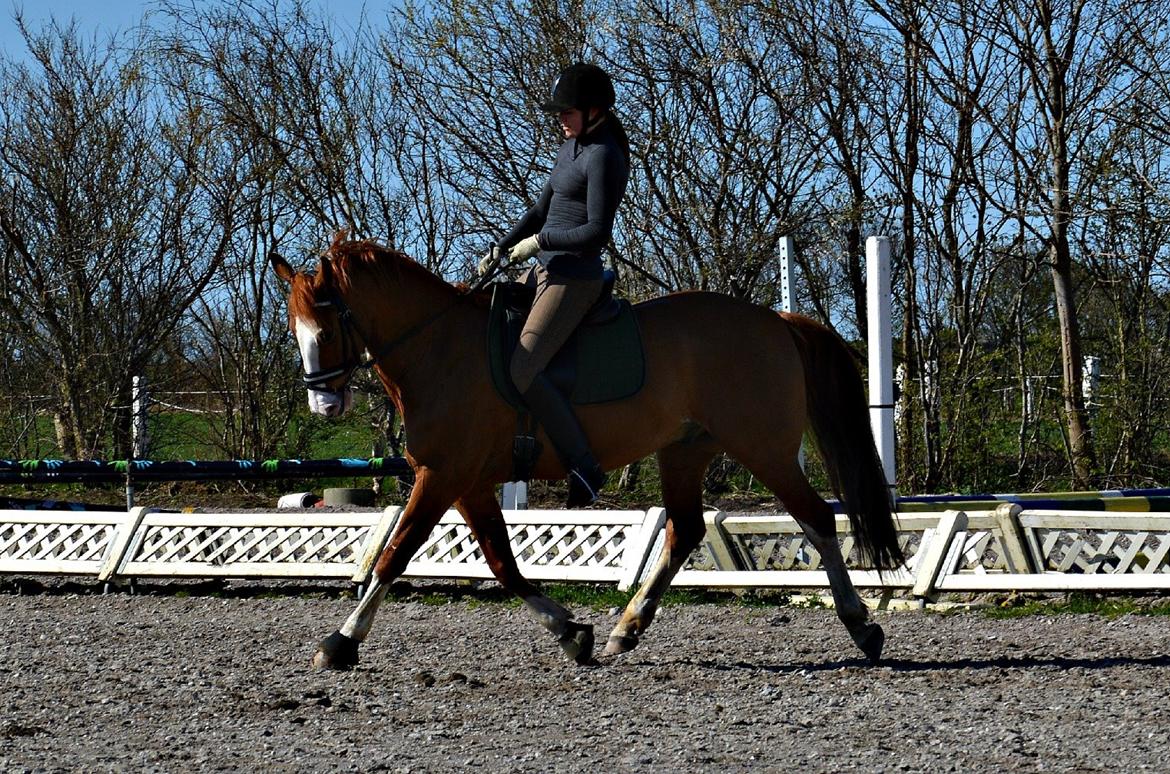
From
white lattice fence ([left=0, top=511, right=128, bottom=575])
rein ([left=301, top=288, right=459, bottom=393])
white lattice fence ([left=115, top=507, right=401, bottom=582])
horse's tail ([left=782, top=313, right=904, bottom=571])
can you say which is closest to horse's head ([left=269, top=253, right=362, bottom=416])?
rein ([left=301, top=288, right=459, bottom=393])

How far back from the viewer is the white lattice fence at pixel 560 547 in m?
9.36

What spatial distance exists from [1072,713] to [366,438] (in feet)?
47.0

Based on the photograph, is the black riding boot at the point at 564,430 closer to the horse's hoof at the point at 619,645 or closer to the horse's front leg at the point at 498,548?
the horse's front leg at the point at 498,548

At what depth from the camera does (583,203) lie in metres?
6.81

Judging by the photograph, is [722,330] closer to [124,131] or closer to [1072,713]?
[1072,713]

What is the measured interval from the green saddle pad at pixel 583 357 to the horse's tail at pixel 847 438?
1004mm

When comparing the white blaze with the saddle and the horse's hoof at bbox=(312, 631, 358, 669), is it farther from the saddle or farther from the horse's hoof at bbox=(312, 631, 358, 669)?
the horse's hoof at bbox=(312, 631, 358, 669)

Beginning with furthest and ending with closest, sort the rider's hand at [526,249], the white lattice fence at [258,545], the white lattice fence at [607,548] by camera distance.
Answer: the white lattice fence at [258,545], the white lattice fence at [607,548], the rider's hand at [526,249]

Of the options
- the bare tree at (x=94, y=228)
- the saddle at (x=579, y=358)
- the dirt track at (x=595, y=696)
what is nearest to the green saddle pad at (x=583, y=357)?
the saddle at (x=579, y=358)

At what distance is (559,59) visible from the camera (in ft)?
56.0

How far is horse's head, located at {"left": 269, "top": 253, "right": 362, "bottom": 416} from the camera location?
661 centimetres

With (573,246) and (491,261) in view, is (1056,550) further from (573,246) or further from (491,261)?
Answer: (491,261)

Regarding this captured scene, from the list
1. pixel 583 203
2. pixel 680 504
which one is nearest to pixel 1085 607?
pixel 680 504

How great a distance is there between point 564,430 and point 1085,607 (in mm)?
3494
